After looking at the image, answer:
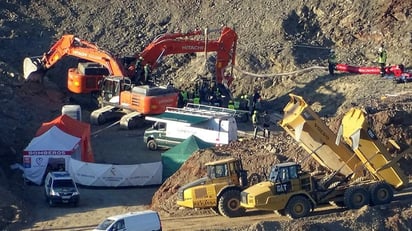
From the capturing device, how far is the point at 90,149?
153 feet

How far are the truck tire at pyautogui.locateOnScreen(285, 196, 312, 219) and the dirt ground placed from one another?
10.3ft

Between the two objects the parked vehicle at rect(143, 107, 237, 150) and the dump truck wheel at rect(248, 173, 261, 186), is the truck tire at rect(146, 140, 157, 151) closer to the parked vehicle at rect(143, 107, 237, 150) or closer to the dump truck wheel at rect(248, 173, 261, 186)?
the parked vehicle at rect(143, 107, 237, 150)

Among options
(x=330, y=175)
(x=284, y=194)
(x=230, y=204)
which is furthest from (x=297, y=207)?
(x=330, y=175)

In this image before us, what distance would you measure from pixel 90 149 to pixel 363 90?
1210 centimetres

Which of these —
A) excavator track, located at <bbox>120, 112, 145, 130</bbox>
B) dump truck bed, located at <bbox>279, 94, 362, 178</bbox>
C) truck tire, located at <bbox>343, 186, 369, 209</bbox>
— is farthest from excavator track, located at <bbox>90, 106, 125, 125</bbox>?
truck tire, located at <bbox>343, 186, 369, 209</bbox>

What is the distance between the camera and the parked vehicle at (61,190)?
136 feet

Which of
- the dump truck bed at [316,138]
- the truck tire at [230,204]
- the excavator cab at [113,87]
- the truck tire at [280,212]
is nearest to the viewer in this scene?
the truck tire at [280,212]

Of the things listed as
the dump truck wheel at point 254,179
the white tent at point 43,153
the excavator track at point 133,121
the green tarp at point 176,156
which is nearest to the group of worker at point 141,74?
the excavator track at point 133,121

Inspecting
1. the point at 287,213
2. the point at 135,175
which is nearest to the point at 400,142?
the point at 287,213

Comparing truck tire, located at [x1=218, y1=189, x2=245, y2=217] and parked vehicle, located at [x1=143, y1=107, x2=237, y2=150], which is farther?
parked vehicle, located at [x1=143, y1=107, x2=237, y2=150]

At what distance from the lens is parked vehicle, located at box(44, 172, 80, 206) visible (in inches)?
1633

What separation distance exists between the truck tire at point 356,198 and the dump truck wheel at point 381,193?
0.23 metres

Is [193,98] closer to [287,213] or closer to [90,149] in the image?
[90,149]

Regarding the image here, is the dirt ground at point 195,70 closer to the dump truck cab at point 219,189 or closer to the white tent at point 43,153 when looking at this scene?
the white tent at point 43,153
